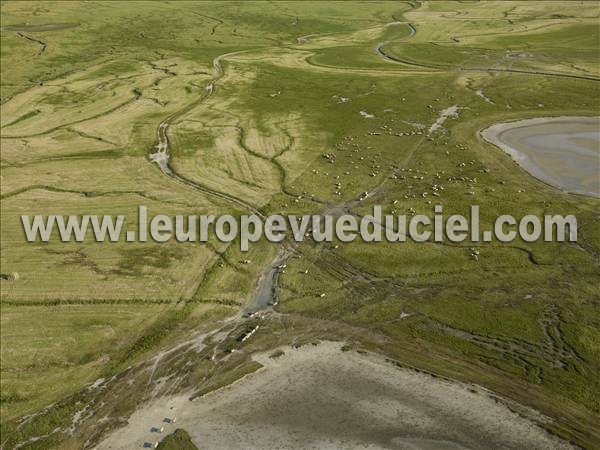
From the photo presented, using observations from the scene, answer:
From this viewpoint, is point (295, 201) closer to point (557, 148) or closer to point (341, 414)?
point (341, 414)

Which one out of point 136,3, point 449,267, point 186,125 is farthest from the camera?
point 136,3

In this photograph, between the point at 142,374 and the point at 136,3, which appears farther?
the point at 136,3

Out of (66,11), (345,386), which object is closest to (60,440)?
(345,386)

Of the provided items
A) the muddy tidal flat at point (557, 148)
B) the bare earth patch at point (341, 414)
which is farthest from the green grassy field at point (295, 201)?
the muddy tidal flat at point (557, 148)

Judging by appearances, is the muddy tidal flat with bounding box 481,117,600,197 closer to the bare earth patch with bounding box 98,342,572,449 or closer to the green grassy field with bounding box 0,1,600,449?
the green grassy field with bounding box 0,1,600,449

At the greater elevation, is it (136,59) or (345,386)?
(136,59)

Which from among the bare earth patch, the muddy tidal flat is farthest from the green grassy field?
the muddy tidal flat

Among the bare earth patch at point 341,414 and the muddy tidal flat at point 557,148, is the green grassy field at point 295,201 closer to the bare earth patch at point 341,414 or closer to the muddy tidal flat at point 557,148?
the bare earth patch at point 341,414

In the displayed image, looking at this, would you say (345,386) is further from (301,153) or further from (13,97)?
(13,97)
